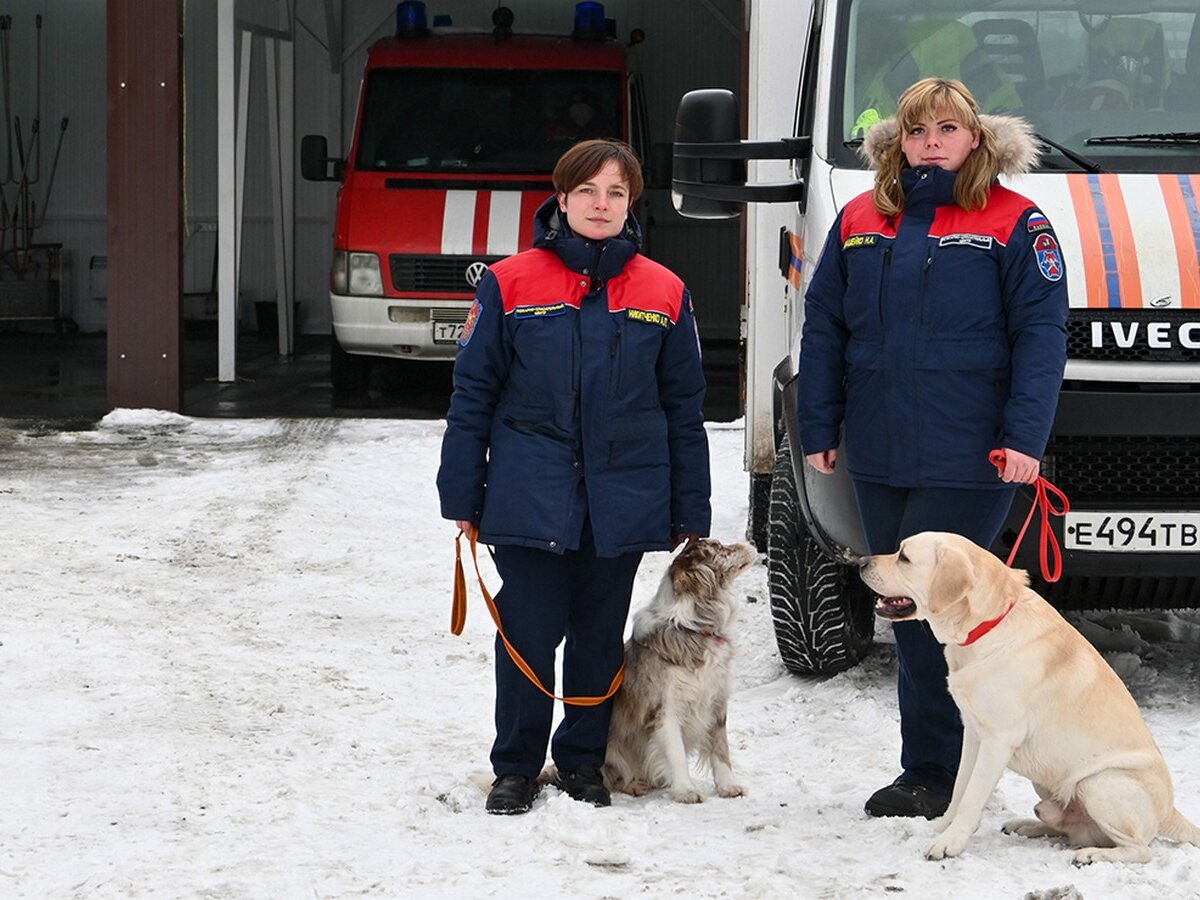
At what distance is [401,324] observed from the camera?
1189cm

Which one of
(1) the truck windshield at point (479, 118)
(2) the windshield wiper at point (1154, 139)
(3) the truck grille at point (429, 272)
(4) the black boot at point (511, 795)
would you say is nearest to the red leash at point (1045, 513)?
(2) the windshield wiper at point (1154, 139)

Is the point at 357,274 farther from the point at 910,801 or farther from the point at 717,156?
the point at 910,801

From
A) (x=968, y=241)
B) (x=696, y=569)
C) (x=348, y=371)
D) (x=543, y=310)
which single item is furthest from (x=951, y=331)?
(x=348, y=371)

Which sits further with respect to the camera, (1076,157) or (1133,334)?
(1076,157)

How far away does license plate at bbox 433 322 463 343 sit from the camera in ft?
38.7

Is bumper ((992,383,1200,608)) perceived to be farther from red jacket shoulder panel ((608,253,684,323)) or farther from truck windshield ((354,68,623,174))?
truck windshield ((354,68,623,174))

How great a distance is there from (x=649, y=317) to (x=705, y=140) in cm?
125

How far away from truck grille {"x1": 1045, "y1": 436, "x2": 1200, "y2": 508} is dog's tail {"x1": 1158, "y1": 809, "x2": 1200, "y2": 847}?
117cm

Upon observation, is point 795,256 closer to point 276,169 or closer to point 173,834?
point 173,834

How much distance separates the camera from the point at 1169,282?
4.65m

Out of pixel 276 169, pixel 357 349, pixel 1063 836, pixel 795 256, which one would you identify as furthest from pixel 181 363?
pixel 1063 836

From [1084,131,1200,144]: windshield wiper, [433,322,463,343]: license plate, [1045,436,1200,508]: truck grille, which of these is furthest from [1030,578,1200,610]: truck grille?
[433,322,463,343]: license plate

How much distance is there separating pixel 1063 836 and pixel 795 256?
7.31ft

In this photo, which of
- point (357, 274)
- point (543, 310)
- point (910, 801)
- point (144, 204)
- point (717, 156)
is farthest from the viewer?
point (357, 274)
